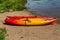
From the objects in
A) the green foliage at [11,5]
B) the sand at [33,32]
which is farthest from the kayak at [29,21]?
the green foliage at [11,5]

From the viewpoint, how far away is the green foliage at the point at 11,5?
20922mm

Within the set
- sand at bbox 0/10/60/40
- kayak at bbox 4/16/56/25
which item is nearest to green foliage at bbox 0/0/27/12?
kayak at bbox 4/16/56/25

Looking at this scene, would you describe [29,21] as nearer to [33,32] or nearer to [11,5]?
[33,32]

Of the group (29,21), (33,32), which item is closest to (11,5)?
(29,21)

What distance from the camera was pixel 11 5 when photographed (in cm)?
2147

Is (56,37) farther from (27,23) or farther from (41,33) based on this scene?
(27,23)

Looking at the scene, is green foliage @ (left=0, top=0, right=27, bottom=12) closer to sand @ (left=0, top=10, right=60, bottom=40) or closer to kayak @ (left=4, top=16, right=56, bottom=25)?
kayak @ (left=4, top=16, right=56, bottom=25)

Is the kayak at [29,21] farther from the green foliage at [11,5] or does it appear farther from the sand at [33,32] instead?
the green foliage at [11,5]

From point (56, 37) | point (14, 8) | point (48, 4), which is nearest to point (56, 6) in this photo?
point (48, 4)

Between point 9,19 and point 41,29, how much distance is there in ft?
7.95

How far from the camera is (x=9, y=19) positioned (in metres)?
16.0

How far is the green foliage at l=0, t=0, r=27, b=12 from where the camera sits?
20922 mm

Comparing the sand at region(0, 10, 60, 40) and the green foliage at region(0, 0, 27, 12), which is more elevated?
the green foliage at region(0, 0, 27, 12)

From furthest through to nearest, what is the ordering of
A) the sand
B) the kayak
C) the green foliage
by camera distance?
the green foliage
the kayak
the sand
